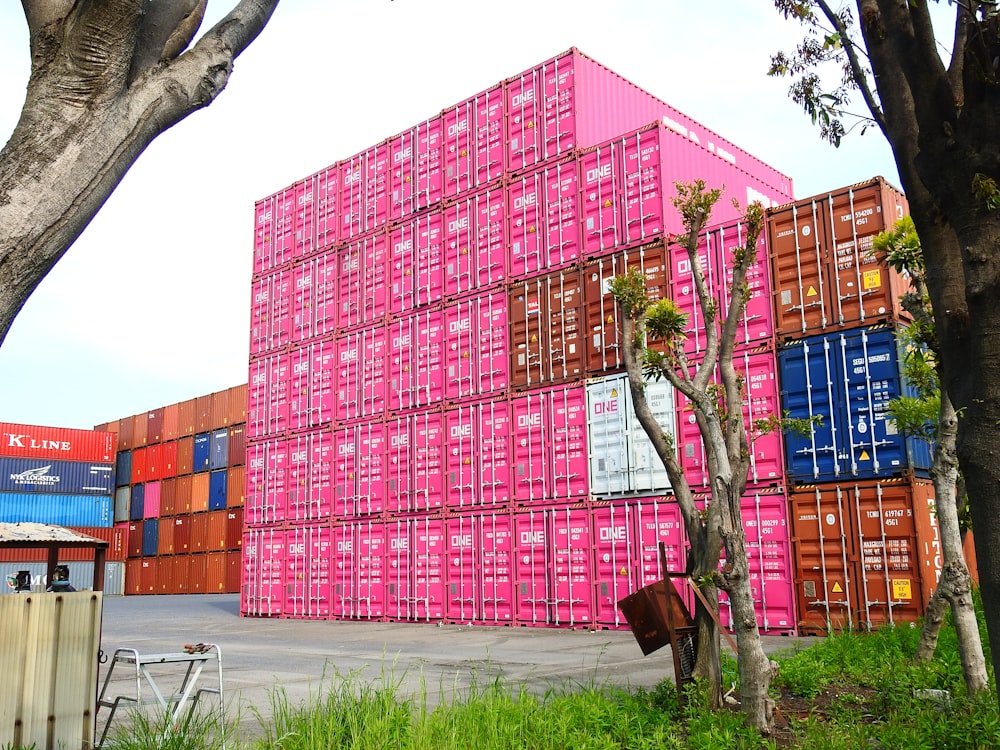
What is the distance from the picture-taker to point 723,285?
17.2m

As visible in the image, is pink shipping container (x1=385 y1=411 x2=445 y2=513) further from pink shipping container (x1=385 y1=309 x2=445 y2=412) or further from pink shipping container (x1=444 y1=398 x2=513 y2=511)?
pink shipping container (x1=385 y1=309 x2=445 y2=412)

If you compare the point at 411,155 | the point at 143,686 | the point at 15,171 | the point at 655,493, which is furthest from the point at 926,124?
the point at 411,155

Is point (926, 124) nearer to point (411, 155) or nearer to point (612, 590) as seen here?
point (612, 590)

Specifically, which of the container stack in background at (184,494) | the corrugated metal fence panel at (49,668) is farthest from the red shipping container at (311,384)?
the corrugated metal fence panel at (49,668)

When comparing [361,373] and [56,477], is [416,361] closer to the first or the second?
[361,373]

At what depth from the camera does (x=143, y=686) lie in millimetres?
10812

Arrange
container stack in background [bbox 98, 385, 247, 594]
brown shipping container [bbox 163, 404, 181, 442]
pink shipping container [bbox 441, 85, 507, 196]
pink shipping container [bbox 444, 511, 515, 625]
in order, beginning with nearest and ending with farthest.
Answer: pink shipping container [bbox 444, 511, 515, 625]
pink shipping container [bbox 441, 85, 507, 196]
container stack in background [bbox 98, 385, 247, 594]
brown shipping container [bbox 163, 404, 181, 442]

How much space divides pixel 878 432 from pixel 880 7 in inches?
437

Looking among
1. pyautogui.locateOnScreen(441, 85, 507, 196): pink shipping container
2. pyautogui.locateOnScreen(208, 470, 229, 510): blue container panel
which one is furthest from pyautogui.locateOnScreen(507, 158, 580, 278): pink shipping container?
pyautogui.locateOnScreen(208, 470, 229, 510): blue container panel

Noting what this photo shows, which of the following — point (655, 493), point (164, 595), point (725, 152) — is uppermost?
point (725, 152)

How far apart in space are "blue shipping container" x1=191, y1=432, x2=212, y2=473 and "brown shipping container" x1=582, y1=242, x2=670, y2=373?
98.3 feet

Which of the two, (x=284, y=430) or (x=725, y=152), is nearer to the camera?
(x=725, y=152)

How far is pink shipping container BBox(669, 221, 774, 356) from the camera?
16.8 metres

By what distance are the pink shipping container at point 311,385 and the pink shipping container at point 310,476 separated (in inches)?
17.6
